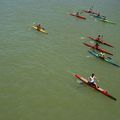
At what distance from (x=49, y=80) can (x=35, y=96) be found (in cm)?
287

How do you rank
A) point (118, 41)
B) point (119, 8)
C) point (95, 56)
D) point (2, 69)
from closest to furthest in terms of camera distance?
1. point (2, 69)
2. point (95, 56)
3. point (118, 41)
4. point (119, 8)

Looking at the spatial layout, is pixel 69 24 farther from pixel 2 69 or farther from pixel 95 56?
pixel 2 69

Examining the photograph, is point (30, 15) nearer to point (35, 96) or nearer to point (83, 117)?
point (35, 96)

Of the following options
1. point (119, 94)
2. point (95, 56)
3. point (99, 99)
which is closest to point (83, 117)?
point (99, 99)

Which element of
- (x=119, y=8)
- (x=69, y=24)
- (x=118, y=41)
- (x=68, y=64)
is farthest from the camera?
(x=119, y=8)

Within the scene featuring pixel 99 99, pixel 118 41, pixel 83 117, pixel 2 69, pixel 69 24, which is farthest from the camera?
pixel 69 24

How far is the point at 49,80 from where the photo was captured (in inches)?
1005

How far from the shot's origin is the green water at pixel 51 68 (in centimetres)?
2208

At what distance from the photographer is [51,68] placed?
2764cm

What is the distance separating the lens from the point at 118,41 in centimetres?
3778

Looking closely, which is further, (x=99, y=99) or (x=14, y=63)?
(x=14, y=63)

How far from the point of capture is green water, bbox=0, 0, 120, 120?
72.4ft

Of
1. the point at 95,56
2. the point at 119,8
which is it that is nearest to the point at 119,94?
the point at 95,56

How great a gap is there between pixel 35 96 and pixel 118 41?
1834 cm
